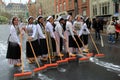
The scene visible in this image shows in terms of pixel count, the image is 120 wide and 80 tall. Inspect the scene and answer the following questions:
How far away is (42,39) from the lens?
12156mm

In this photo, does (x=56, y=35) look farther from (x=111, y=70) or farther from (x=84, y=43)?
(x=111, y=70)

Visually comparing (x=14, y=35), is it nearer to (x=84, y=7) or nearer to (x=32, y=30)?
(x=32, y=30)

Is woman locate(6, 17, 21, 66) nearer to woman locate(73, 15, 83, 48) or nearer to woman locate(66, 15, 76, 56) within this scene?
woman locate(66, 15, 76, 56)

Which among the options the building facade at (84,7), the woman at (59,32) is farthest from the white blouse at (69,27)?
the building facade at (84,7)

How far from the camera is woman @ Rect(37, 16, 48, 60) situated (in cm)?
1182

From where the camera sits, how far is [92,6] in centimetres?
4653

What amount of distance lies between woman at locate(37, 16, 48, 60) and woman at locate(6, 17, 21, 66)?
124 centimetres

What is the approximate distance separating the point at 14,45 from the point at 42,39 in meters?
1.63

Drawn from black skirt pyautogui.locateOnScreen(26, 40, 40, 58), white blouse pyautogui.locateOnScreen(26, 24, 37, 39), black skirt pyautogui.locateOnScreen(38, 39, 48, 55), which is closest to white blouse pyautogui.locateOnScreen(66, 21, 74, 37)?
black skirt pyautogui.locateOnScreen(38, 39, 48, 55)

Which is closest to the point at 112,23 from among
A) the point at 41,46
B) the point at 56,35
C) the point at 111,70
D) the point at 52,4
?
the point at 56,35

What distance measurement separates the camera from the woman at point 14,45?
34.7 ft

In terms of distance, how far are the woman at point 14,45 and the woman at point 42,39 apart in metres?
1.24

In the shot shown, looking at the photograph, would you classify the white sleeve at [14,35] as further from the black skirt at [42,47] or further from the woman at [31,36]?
the black skirt at [42,47]

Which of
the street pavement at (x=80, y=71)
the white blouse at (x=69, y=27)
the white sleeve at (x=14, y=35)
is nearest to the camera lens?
the street pavement at (x=80, y=71)
